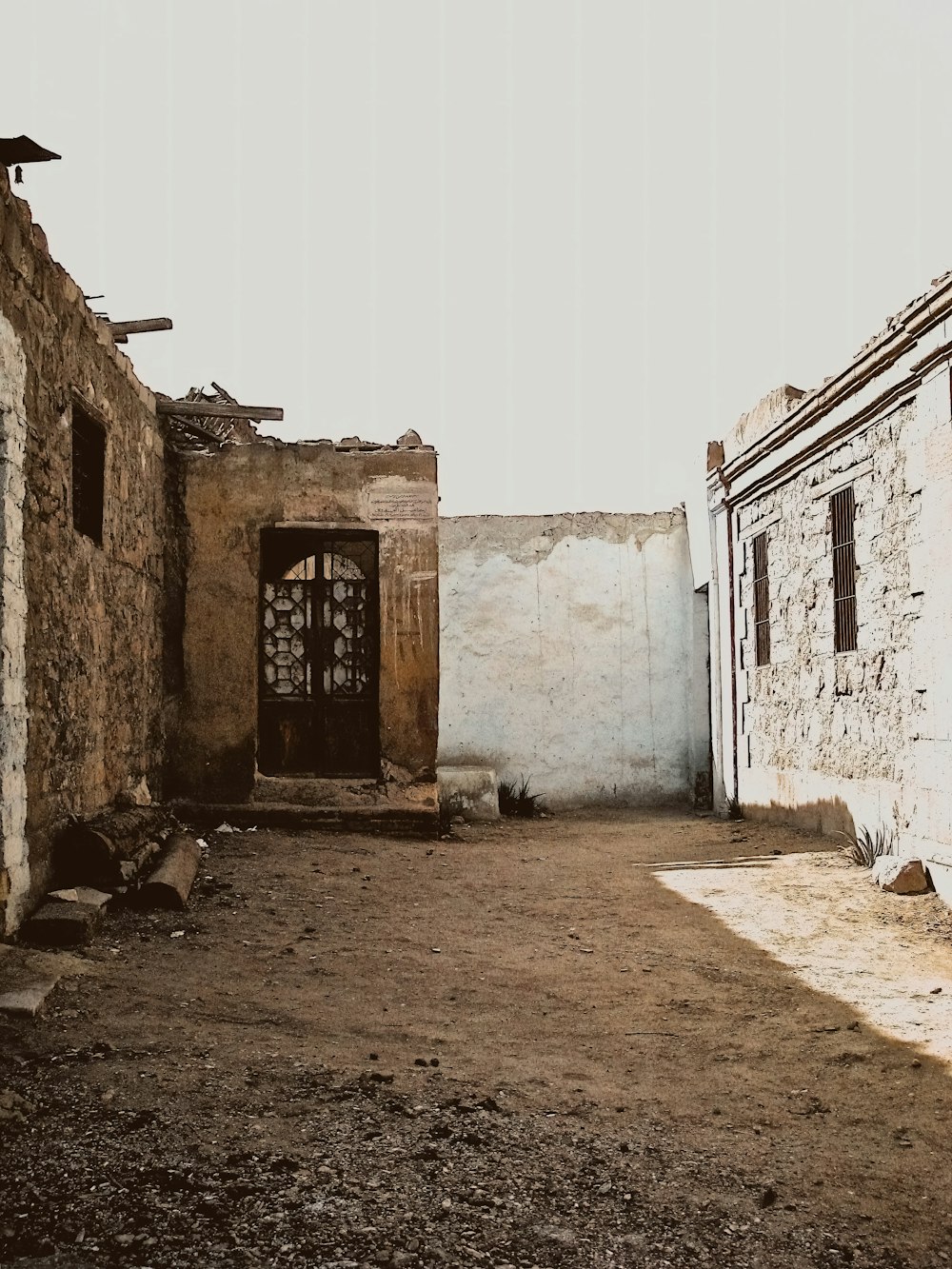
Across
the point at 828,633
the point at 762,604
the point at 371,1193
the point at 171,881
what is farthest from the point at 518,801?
the point at 371,1193

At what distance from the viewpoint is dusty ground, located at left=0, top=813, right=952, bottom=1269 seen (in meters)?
2.44

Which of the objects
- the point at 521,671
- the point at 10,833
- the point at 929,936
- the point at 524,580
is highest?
the point at 524,580

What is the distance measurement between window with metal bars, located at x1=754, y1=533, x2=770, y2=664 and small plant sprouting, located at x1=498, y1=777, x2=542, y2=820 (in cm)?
308

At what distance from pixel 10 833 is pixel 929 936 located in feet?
15.2

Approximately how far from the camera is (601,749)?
1223 cm

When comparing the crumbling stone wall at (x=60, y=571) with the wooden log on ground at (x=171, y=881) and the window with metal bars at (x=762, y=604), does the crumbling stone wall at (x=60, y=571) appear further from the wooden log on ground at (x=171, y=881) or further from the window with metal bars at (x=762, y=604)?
the window with metal bars at (x=762, y=604)

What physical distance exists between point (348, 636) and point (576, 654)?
4448 millimetres

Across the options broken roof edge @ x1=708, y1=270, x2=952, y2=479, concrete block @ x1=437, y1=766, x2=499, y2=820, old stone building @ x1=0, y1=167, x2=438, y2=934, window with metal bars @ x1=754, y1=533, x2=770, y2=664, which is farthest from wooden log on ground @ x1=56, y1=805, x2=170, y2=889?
window with metal bars @ x1=754, y1=533, x2=770, y2=664

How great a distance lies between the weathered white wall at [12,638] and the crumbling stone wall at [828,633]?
5300 millimetres

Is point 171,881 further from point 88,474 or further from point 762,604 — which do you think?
point 762,604

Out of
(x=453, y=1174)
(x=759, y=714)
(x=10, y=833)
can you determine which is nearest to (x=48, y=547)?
(x=10, y=833)

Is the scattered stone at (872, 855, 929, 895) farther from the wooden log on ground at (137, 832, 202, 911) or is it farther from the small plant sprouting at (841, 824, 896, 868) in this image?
the wooden log on ground at (137, 832, 202, 911)

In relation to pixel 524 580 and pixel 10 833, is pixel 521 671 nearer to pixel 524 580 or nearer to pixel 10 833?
pixel 524 580

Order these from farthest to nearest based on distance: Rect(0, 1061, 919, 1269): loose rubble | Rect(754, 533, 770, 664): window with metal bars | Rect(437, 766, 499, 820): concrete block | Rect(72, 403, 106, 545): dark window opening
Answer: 1. Rect(437, 766, 499, 820): concrete block
2. Rect(754, 533, 770, 664): window with metal bars
3. Rect(72, 403, 106, 545): dark window opening
4. Rect(0, 1061, 919, 1269): loose rubble
